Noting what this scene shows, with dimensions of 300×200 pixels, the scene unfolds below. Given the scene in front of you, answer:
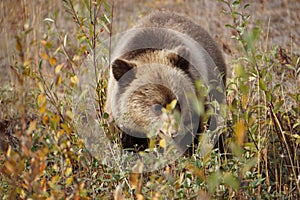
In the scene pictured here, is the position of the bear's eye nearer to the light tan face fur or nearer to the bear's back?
the light tan face fur

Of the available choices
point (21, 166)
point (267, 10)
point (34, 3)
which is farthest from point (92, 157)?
point (267, 10)

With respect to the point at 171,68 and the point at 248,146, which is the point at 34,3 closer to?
the point at 171,68

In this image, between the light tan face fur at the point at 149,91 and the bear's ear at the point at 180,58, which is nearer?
the light tan face fur at the point at 149,91

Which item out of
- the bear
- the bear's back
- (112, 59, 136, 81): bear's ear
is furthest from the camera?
the bear's back

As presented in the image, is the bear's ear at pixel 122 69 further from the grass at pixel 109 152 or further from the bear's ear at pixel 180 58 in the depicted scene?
the bear's ear at pixel 180 58

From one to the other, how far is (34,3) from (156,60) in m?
2.47

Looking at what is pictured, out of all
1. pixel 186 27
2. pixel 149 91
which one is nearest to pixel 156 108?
pixel 149 91

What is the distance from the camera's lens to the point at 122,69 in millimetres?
4121

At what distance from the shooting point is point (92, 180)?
3385mm

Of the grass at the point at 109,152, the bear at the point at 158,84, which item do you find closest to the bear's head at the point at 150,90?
the bear at the point at 158,84

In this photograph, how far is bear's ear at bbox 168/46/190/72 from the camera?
13.5 feet

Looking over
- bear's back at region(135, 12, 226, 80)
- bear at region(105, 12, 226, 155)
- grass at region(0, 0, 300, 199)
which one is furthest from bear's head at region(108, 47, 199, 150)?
bear's back at region(135, 12, 226, 80)

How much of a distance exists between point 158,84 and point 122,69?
36 cm

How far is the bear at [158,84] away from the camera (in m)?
3.86
